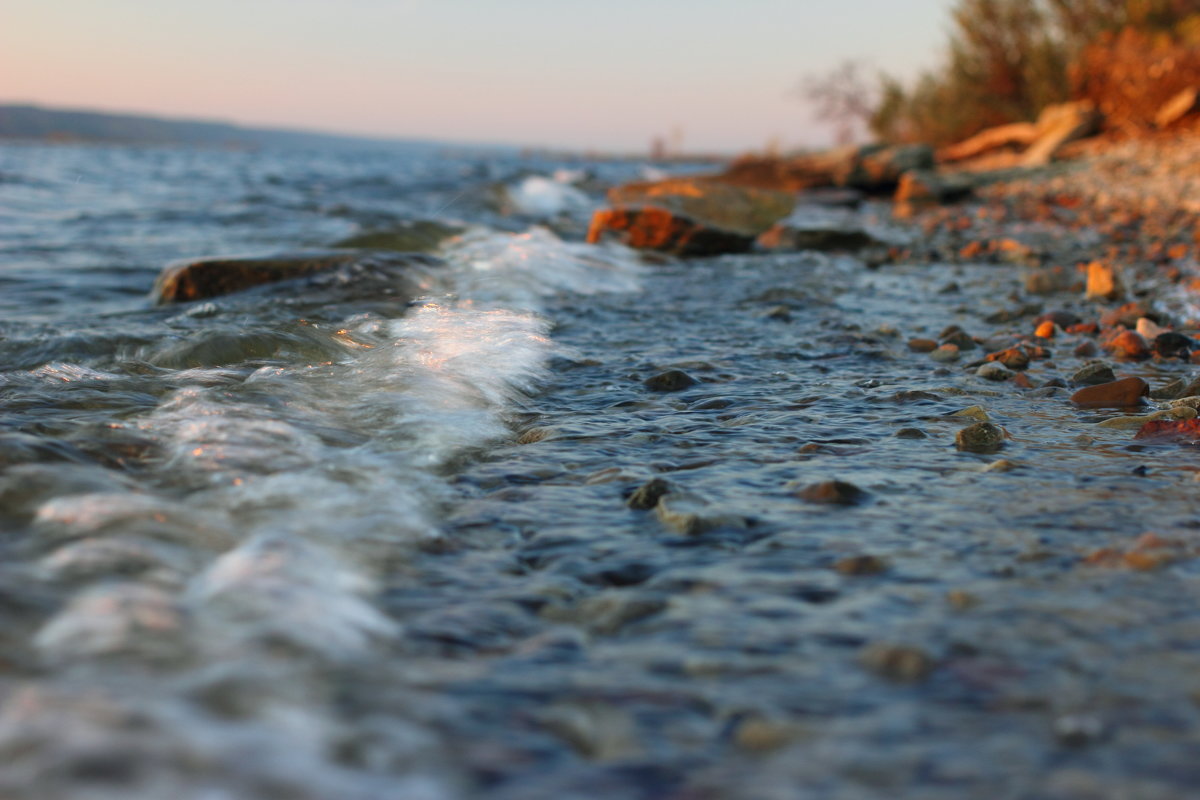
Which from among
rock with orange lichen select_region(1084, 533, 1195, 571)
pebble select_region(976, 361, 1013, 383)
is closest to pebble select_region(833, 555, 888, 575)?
rock with orange lichen select_region(1084, 533, 1195, 571)

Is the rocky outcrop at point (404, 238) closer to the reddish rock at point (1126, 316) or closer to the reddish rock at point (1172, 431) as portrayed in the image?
the reddish rock at point (1126, 316)

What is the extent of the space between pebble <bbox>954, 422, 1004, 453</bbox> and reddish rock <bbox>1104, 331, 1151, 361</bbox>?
74.8 inches

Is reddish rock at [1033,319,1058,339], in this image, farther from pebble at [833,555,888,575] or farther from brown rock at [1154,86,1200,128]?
brown rock at [1154,86,1200,128]

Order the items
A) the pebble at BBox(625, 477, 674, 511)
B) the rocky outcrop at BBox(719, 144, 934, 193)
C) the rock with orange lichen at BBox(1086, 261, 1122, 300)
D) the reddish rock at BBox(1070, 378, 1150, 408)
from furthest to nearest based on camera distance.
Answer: the rocky outcrop at BBox(719, 144, 934, 193) → the rock with orange lichen at BBox(1086, 261, 1122, 300) → the reddish rock at BBox(1070, 378, 1150, 408) → the pebble at BBox(625, 477, 674, 511)

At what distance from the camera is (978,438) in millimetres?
3037

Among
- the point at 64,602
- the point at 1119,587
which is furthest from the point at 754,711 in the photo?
the point at 64,602

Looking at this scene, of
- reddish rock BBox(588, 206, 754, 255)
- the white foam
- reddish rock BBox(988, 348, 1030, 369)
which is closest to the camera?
reddish rock BBox(988, 348, 1030, 369)

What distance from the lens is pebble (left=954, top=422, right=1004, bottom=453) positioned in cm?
303

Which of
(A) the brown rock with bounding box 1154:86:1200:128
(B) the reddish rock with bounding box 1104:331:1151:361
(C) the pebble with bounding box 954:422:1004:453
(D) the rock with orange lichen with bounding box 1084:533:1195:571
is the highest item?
(A) the brown rock with bounding box 1154:86:1200:128

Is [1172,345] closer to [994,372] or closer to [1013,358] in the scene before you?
[1013,358]

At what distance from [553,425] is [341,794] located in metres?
2.14

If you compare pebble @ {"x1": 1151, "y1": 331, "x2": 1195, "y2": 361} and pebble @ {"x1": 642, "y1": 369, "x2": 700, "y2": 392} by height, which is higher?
pebble @ {"x1": 1151, "y1": 331, "x2": 1195, "y2": 361}

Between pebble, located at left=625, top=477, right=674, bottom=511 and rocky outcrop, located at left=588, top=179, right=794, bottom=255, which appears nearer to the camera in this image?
pebble, located at left=625, top=477, right=674, bottom=511

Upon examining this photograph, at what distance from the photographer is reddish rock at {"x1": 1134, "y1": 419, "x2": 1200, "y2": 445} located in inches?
119
